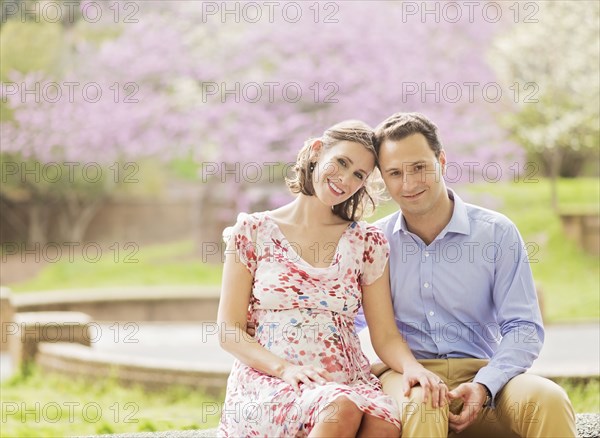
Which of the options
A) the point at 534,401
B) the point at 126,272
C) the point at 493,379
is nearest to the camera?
the point at 534,401

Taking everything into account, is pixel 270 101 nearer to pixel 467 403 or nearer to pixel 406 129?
pixel 406 129

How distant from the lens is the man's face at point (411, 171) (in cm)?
242

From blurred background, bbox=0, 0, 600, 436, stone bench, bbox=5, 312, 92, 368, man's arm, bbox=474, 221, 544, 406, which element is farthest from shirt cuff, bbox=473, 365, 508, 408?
blurred background, bbox=0, 0, 600, 436

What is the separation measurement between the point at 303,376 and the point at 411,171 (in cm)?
66

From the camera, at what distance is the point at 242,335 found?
2322mm

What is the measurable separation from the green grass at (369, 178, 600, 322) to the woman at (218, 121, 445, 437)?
5338mm

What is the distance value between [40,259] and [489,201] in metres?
5.27

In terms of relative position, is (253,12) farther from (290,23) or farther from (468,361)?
(468,361)

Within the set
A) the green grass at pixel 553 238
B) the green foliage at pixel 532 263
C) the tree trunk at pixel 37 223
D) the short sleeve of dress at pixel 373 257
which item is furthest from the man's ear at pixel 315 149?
the tree trunk at pixel 37 223

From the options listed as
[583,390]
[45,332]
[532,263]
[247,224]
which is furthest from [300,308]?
[532,263]

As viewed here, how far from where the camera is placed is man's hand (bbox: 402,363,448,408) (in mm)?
2152

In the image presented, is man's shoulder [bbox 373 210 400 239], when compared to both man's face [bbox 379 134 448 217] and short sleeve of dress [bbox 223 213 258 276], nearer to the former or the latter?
man's face [bbox 379 134 448 217]

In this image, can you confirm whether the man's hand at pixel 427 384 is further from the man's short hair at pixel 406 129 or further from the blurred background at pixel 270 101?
the blurred background at pixel 270 101

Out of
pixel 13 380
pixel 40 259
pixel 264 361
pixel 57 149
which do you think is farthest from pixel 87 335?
pixel 40 259
